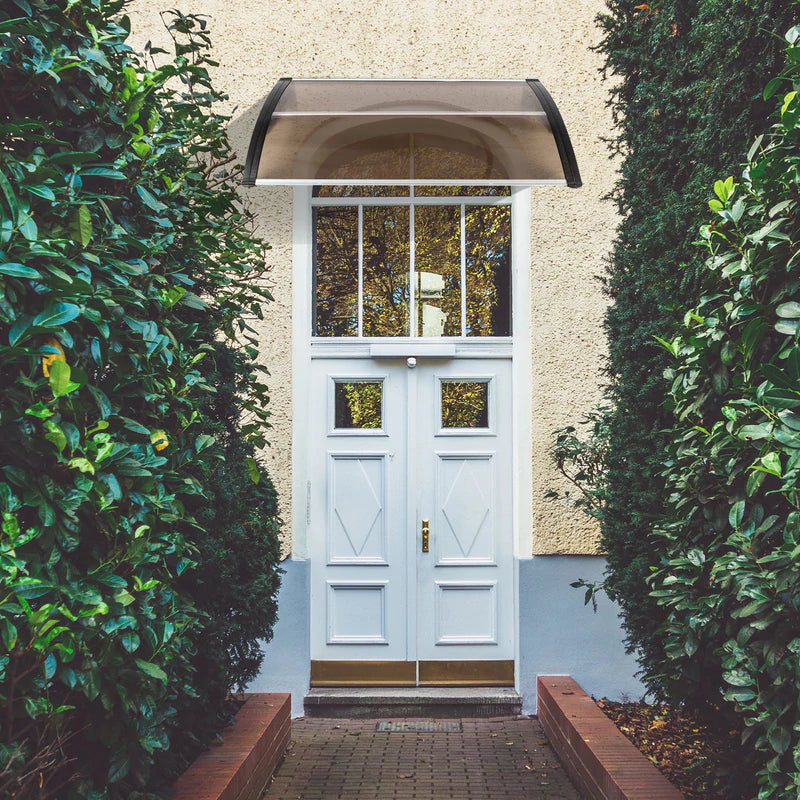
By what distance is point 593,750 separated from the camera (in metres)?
3.72

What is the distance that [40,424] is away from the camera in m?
1.96

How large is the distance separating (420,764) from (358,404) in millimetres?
2628

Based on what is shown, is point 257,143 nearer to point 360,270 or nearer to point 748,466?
point 360,270

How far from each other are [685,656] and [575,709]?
71.7 inches

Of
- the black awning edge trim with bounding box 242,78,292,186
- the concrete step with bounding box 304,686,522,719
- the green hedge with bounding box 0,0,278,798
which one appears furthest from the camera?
the concrete step with bounding box 304,686,522,719

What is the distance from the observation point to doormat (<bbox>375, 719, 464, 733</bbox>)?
5.50 m

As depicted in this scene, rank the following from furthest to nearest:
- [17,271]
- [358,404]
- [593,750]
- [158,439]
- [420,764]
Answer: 1. [358,404]
2. [420,764]
3. [593,750]
4. [158,439]
5. [17,271]

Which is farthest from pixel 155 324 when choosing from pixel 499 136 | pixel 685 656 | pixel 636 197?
pixel 499 136

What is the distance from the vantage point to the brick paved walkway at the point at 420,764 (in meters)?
4.29

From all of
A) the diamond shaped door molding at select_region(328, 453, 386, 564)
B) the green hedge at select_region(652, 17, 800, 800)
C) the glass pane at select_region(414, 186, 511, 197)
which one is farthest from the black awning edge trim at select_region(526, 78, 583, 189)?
the green hedge at select_region(652, 17, 800, 800)

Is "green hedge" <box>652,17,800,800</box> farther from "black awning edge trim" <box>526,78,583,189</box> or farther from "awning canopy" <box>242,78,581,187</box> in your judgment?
"awning canopy" <box>242,78,581,187</box>

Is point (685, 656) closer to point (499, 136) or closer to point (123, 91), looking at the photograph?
point (123, 91)

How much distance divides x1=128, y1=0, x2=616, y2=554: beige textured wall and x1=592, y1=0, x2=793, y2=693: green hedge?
1.87 m

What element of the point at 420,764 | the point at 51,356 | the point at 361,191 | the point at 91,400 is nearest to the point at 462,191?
the point at 361,191
